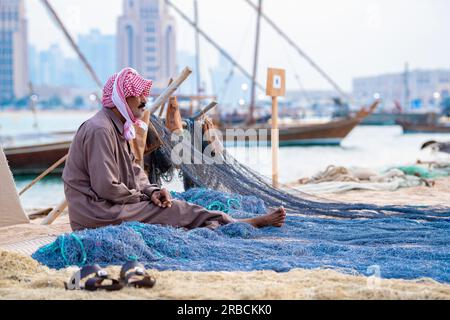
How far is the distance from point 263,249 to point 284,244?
0.63ft

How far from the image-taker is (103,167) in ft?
14.2

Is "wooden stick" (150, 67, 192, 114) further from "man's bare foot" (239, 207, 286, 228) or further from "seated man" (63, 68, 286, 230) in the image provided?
"man's bare foot" (239, 207, 286, 228)

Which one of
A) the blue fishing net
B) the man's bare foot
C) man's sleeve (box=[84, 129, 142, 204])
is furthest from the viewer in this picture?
the man's bare foot

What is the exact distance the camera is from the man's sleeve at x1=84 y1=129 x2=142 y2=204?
434 centimetres

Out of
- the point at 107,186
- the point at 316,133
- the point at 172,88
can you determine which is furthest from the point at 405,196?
the point at 316,133

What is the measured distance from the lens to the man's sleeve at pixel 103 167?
14.2 ft

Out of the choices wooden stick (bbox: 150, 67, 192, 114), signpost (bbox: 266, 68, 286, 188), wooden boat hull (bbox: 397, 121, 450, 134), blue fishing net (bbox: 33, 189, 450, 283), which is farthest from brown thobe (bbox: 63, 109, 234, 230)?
wooden boat hull (bbox: 397, 121, 450, 134)

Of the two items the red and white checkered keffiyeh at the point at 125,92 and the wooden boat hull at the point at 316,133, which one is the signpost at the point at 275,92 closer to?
the red and white checkered keffiyeh at the point at 125,92

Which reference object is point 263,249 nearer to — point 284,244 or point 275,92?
point 284,244

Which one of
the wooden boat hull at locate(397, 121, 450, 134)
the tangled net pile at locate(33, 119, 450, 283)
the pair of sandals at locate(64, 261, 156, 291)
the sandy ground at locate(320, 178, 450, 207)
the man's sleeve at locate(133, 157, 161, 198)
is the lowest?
the wooden boat hull at locate(397, 121, 450, 134)

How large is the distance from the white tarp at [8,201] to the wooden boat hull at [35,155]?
45.6 feet

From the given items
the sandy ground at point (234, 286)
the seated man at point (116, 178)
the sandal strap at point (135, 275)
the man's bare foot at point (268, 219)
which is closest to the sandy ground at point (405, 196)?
the man's bare foot at point (268, 219)

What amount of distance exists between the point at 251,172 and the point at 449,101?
323ft

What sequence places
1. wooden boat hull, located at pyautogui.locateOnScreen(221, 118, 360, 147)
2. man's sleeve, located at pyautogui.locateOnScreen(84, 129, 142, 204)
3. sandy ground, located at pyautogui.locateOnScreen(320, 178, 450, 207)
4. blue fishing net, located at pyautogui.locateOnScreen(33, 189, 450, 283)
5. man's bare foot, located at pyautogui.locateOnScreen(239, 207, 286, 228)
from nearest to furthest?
blue fishing net, located at pyautogui.locateOnScreen(33, 189, 450, 283) → man's sleeve, located at pyautogui.locateOnScreen(84, 129, 142, 204) → man's bare foot, located at pyautogui.locateOnScreen(239, 207, 286, 228) → sandy ground, located at pyautogui.locateOnScreen(320, 178, 450, 207) → wooden boat hull, located at pyautogui.locateOnScreen(221, 118, 360, 147)
